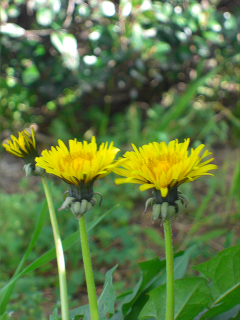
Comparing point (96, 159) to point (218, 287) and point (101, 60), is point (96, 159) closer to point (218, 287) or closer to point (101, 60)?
point (218, 287)

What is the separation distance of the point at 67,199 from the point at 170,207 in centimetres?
16

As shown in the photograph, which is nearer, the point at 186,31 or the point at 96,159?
the point at 96,159

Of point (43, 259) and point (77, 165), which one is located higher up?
point (77, 165)

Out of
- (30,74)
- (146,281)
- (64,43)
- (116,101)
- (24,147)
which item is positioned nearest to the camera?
(24,147)

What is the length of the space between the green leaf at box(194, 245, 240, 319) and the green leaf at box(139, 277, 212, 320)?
40 millimetres

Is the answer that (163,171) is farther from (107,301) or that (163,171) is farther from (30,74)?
(30,74)

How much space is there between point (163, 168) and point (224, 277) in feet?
1.12

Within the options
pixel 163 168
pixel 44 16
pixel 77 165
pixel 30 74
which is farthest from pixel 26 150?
pixel 30 74

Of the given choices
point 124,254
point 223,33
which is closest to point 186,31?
point 223,33

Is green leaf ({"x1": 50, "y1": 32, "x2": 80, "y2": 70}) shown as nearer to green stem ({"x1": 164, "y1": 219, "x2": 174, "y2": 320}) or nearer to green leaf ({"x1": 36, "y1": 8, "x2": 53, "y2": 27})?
green leaf ({"x1": 36, "y1": 8, "x2": 53, "y2": 27})

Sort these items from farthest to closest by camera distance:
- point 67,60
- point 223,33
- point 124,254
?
point 223,33, point 67,60, point 124,254

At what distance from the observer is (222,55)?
2373mm

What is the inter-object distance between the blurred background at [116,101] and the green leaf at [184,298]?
589 mm

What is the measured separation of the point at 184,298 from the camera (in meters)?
0.58
